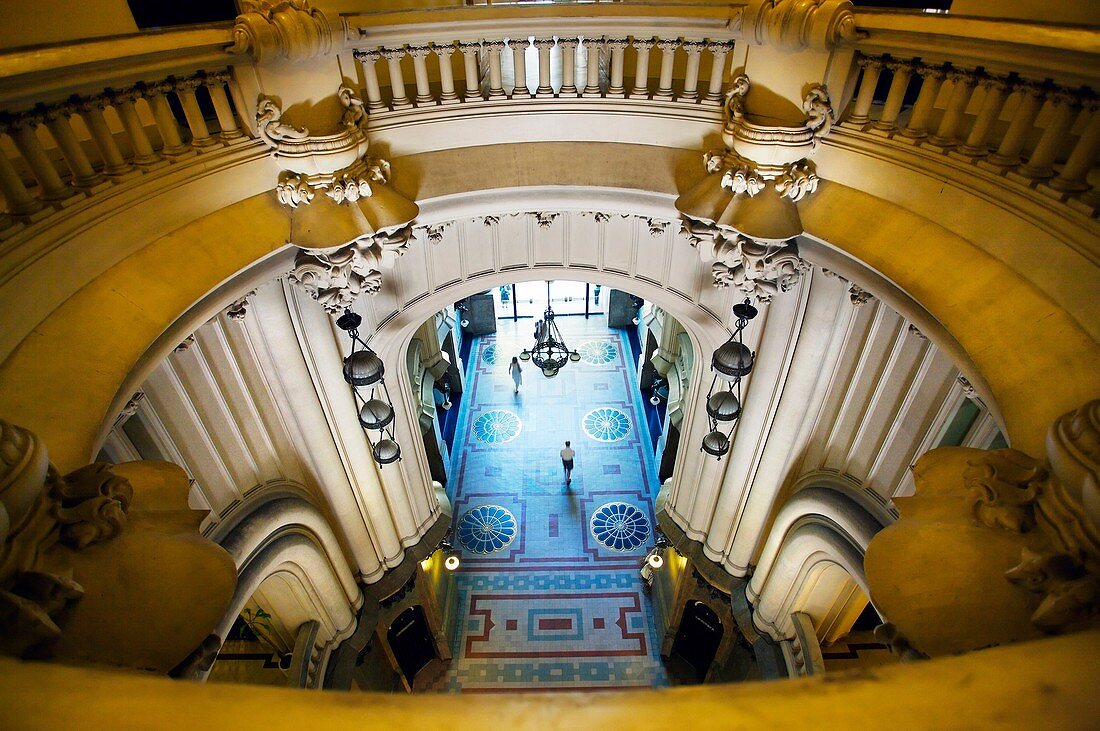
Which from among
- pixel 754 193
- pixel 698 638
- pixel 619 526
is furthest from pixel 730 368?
pixel 619 526

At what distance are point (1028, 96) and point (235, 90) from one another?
3.70 m

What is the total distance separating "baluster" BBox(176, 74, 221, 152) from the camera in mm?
2863

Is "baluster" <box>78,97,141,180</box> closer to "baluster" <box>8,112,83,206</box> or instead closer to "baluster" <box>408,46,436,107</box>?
"baluster" <box>8,112,83,206</box>

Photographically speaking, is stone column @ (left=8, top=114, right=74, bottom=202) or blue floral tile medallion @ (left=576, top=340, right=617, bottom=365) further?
blue floral tile medallion @ (left=576, top=340, right=617, bottom=365)

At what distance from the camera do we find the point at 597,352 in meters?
12.4

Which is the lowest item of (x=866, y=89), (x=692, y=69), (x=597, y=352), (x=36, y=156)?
(x=36, y=156)

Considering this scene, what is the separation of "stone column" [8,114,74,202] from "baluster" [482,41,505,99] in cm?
229

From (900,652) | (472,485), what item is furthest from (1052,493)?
(472,485)

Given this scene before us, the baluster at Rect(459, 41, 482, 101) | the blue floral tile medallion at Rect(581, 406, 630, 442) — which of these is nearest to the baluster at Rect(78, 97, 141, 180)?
the baluster at Rect(459, 41, 482, 101)

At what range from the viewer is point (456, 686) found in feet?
24.4

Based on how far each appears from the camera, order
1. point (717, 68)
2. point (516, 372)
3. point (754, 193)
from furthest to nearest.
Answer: point (516, 372), point (717, 68), point (754, 193)

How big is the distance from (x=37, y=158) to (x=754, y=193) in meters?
3.36

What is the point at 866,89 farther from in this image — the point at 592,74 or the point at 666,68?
the point at 592,74

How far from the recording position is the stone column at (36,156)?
7.16 feet
